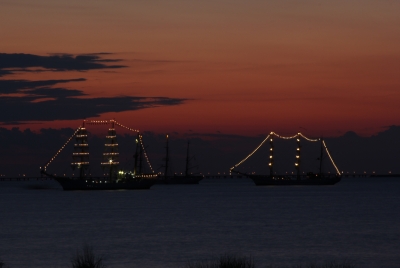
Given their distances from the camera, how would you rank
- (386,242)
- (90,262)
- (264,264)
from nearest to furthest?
(90,262) → (264,264) → (386,242)

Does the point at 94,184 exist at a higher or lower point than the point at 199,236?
higher

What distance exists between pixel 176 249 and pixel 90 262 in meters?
22.9

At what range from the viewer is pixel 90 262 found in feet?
96.2

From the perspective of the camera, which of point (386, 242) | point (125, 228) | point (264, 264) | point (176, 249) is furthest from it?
point (125, 228)

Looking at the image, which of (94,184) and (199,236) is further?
(94,184)

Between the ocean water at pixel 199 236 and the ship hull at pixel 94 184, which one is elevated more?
the ship hull at pixel 94 184

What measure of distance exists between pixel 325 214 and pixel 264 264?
44851 mm

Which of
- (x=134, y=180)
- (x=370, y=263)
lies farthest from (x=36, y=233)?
(x=134, y=180)

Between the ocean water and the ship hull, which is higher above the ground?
the ship hull

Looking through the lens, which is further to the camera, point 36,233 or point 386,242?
point 36,233

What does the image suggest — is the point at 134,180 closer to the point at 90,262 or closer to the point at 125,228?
the point at 125,228

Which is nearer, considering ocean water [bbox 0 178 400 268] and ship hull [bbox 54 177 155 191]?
ocean water [bbox 0 178 400 268]

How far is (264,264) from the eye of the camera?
44906 mm

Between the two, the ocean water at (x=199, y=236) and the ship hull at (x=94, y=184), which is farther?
the ship hull at (x=94, y=184)
